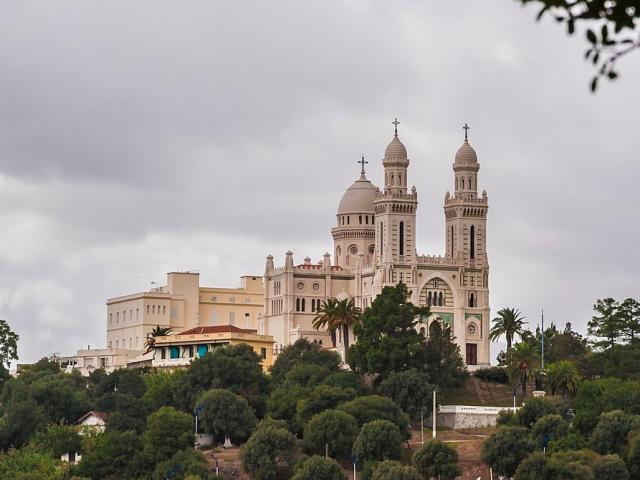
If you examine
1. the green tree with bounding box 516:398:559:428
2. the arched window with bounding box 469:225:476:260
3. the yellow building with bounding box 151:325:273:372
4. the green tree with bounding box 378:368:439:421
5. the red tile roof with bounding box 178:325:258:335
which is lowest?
the green tree with bounding box 516:398:559:428

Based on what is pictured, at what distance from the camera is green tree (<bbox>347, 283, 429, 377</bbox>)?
11006 centimetres

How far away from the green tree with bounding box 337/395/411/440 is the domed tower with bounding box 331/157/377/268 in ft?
98.7

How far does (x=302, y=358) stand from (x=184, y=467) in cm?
2234

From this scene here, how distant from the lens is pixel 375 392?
110000 millimetres

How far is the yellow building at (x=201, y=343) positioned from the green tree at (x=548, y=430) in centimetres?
3348

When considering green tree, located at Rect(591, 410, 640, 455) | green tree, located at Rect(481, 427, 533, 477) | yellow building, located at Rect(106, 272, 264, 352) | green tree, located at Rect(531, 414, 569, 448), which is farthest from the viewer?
yellow building, located at Rect(106, 272, 264, 352)

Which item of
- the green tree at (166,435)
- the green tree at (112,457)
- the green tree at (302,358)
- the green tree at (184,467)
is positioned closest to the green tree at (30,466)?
the green tree at (112,457)

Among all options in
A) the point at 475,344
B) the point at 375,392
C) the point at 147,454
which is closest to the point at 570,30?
the point at 147,454

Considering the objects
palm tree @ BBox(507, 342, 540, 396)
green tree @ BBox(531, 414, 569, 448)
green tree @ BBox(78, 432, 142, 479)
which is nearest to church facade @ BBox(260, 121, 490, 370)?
palm tree @ BBox(507, 342, 540, 396)

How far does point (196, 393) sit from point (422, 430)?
15.8m

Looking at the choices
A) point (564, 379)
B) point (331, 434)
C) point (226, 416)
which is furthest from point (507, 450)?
point (226, 416)

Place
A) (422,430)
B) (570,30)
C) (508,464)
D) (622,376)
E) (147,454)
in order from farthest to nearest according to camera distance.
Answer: (622,376)
(422,430)
(147,454)
(508,464)
(570,30)

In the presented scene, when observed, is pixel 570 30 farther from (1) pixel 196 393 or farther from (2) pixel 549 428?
(1) pixel 196 393

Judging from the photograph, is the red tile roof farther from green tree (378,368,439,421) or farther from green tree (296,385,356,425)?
green tree (296,385,356,425)
